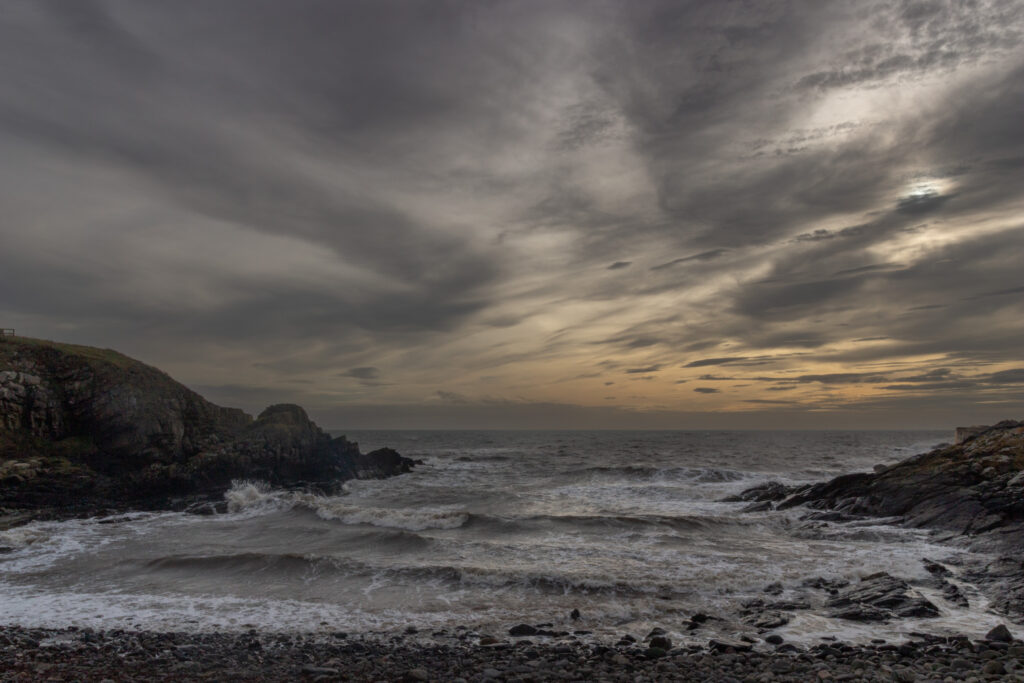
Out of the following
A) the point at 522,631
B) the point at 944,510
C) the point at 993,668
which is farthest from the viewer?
the point at 944,510

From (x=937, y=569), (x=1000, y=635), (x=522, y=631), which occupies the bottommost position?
(x=522, y=631)

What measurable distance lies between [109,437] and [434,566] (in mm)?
28460

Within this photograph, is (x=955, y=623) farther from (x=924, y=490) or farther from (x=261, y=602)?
(x=261, y=602)

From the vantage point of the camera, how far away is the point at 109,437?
1390 inches

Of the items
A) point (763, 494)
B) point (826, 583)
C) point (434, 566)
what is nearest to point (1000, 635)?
point (826, 583)

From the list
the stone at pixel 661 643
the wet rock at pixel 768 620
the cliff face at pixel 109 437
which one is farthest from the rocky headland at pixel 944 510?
the cliff face at pixel 109 437

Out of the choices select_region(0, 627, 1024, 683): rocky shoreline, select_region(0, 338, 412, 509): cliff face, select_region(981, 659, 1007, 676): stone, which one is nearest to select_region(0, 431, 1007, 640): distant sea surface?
select_region(0, 627, 1024, 683): rocky shoreline

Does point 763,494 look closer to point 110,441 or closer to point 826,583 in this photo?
point 826,583

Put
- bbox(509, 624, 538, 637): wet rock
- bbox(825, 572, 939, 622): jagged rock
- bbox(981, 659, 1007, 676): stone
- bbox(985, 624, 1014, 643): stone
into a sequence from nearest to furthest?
bbox(981, 659, 1007, 676): stone, bbox(985, 624, 1014, 643): stone, bbox(509, 624, 538, 637): wet rock, bbox(825, 572, 939, 622): jagged rock

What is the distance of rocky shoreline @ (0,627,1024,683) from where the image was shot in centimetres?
995

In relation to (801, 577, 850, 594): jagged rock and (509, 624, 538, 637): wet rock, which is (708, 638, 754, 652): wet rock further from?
(801, 577, 850, 594): jagged rock

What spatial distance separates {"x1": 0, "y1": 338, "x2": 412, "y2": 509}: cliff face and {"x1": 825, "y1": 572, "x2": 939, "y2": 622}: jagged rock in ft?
117

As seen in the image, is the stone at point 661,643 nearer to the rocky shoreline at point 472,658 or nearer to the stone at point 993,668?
the rocky shoreline at point 472,658

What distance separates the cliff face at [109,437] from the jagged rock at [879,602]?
35639 millimetres
